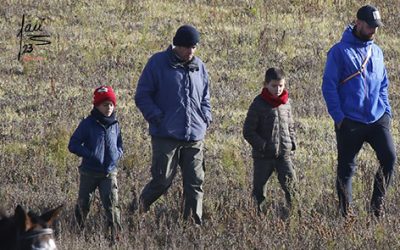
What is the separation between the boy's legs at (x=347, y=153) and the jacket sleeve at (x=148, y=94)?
5.61 ft

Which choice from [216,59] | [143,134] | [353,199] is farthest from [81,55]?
[353,199]

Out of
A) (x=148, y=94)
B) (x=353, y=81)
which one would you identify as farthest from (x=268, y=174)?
A: (x=148, y=94)

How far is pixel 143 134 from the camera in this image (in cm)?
1294

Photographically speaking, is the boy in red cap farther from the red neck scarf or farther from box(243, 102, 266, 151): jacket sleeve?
the red neck scarf

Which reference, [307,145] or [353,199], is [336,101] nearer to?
[353,199]

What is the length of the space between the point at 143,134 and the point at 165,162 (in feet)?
13.0

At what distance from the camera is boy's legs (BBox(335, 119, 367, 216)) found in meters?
9.14

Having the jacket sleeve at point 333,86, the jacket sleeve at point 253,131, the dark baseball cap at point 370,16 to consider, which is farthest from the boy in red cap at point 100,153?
the dark baseball cap at point 370,16

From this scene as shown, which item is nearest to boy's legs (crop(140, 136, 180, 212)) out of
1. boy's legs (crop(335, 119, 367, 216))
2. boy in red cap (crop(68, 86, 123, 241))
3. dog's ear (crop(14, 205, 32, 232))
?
boy in red cap (crop(68, 86, 123, 241))

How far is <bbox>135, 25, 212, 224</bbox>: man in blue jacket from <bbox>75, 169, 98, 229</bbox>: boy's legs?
1.84 ft

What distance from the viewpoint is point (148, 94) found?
29.4 ft

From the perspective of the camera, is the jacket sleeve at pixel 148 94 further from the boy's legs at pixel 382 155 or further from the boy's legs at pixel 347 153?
the boy's legs at pixel 382 155

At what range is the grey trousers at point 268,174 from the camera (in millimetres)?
9403

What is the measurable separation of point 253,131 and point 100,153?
149 centimetres
